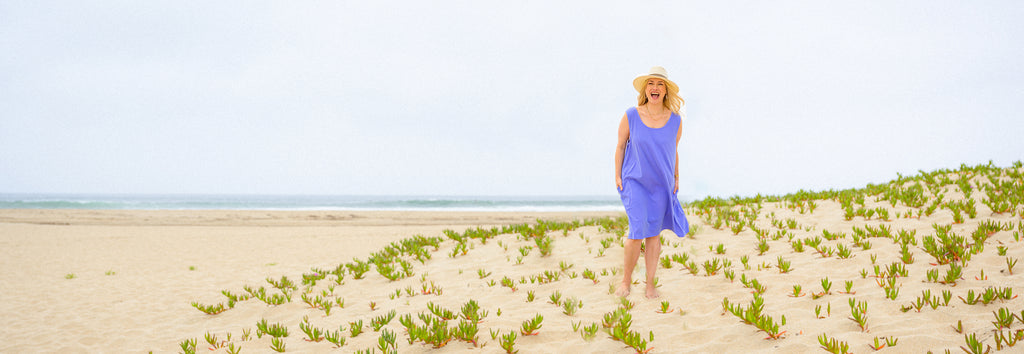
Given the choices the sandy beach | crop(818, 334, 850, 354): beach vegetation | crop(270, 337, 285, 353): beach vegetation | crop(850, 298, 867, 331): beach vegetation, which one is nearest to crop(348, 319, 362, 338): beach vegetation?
the sandy beach

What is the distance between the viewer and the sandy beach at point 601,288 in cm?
361

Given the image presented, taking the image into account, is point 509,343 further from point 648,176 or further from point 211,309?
point 211,309

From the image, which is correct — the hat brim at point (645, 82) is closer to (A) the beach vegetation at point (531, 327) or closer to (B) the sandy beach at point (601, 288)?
(B) the sandy beach at point (601, 288)

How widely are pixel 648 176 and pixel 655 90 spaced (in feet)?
2.77

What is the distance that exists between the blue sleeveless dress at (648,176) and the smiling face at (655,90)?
20 cm

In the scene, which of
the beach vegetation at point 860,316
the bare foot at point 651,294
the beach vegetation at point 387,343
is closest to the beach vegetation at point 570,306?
the bare foot at point 651,294

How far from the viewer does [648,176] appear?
4.43m

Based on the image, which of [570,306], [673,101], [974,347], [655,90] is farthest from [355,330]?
[974,347]

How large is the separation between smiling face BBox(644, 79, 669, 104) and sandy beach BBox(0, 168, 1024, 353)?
6.50 ft

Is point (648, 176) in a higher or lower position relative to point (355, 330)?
higher

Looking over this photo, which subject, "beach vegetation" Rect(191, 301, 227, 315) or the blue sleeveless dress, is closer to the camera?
the blue sleeveless dress

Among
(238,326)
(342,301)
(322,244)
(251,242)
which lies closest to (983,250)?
(342,301)

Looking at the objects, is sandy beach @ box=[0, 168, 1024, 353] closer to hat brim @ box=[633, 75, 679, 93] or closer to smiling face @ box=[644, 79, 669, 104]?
smiling face @ box=[644, 79, 669, 104]

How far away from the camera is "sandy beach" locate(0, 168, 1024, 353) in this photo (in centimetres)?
361
